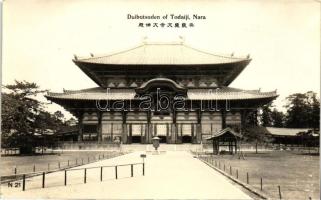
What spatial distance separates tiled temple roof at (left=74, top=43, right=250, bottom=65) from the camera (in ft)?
141

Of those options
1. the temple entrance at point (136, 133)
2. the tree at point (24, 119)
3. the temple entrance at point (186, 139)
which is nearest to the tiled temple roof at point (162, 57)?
the temple entrance at point (136, 133)

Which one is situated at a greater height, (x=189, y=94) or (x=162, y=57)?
(x=162, y=57)

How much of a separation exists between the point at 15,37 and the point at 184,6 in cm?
813

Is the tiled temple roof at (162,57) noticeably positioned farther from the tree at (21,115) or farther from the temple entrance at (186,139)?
the tree at (21,115)

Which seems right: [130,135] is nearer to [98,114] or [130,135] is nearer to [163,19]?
[98,114]

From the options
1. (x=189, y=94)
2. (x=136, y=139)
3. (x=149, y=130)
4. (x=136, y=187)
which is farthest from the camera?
(x=189, y=94)

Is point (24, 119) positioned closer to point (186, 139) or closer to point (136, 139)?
point (136, 139)

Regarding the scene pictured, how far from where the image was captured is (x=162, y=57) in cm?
4638

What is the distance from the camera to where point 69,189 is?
42.1ft

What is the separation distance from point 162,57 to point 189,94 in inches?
279

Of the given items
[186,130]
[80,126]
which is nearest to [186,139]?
[186,130]

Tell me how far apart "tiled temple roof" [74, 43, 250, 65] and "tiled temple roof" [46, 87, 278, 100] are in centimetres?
330

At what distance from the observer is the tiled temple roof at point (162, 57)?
141ft

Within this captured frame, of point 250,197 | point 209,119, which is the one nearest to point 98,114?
point 209,119
